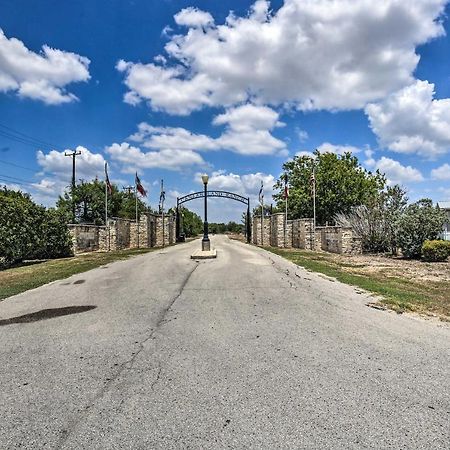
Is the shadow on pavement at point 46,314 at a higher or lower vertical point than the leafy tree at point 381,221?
lower

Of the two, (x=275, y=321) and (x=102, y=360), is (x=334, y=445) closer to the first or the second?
(x=102, y=360)

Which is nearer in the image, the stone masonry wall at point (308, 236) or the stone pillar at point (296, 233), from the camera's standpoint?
the stone masonry wall at point (308, 236)

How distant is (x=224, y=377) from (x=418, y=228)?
1814 centimetres

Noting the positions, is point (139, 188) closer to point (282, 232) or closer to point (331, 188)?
A: point (282, 232)

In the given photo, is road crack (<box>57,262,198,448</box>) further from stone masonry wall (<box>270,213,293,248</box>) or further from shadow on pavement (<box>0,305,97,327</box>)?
stone masonry wall (<box>270,213,293,248</box>)

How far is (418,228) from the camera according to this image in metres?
19.2

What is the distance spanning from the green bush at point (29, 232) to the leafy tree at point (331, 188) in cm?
2604

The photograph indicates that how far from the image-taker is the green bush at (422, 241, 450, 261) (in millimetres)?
17109

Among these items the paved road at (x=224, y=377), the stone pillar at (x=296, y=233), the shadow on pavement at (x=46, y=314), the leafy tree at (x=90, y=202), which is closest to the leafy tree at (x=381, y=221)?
the stone pillar at (x=296, y=233)

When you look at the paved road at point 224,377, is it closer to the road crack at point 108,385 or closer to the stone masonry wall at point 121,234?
the road crack at point 108,385

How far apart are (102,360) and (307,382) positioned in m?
2.36

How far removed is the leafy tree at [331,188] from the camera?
39.7 metres

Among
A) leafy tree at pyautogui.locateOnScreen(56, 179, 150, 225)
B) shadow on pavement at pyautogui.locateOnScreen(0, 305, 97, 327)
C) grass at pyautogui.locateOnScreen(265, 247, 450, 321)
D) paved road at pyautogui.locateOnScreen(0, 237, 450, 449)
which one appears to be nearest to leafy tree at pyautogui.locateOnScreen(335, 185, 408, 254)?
grass at pyautogui.locateOnScreen(265, 247, 450, 321)

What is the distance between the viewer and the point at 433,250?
678 inches
